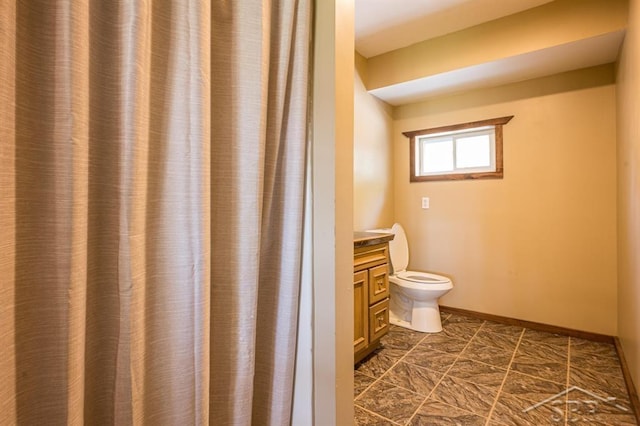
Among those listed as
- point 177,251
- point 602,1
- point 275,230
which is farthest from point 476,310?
point 177,251

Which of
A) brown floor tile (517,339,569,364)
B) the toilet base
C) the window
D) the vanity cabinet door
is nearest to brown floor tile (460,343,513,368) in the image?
brown floor tile (517,339,569,364)

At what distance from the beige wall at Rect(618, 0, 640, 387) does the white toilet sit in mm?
1080

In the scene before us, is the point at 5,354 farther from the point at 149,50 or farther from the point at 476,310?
the point at 476,310

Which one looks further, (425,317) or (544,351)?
(425,317)

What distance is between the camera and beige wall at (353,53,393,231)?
278cm

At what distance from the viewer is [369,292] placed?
6.88ft

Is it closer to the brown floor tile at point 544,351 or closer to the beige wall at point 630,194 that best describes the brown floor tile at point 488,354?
the brown floor tile at point 544,351

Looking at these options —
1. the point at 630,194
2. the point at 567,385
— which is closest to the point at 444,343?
the point at 567,385

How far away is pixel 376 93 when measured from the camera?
9.70ft

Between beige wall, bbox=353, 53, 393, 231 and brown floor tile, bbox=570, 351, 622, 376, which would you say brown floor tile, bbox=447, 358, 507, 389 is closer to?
brown floor tile, bbox=570, 351, 622, 376

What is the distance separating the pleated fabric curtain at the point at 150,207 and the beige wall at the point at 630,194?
1.87 metres

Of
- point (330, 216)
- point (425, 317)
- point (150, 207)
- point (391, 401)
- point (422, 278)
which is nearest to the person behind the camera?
point (150, 207)

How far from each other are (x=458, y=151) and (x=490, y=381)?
2113 mm

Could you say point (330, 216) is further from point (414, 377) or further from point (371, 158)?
point (371, 158)
